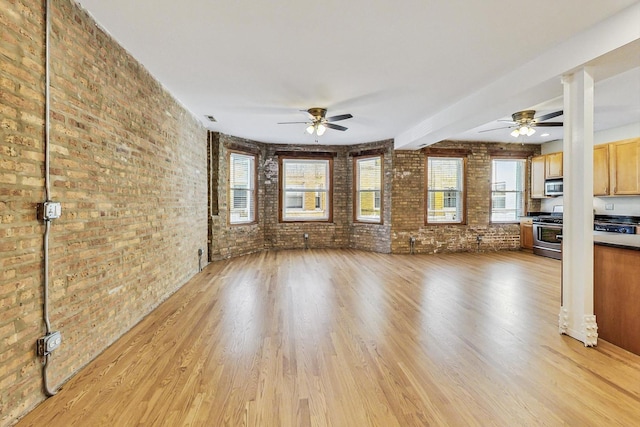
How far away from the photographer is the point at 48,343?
1.89 meters

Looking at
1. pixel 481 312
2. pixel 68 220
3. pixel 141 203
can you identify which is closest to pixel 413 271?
pixel 481 312

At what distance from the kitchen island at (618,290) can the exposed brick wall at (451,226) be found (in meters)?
4.41

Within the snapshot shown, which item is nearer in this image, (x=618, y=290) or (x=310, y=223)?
(x=618, y=290)

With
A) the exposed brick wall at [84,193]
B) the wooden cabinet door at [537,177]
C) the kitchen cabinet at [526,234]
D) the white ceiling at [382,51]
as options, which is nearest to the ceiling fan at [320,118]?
the white ceiling at [382,51]

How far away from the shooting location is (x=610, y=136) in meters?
6.04

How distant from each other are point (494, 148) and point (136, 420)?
27.4ft

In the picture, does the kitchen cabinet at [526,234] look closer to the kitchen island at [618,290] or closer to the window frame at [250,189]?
the kitchen island at [618,290]

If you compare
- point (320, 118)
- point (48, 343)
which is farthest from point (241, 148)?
point (48, 343)

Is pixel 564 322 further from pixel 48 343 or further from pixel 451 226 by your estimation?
pixel 451 226

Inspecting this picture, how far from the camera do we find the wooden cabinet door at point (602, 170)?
590 cm

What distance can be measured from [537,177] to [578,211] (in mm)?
5796

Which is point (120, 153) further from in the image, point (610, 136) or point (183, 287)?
point (610, 136)

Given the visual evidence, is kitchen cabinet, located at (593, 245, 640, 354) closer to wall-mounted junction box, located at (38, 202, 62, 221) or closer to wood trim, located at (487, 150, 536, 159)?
wall-mounted junction box, located at (38, 202, 62, 221)

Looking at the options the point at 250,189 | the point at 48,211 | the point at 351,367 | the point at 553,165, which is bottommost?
the point at 351,367
